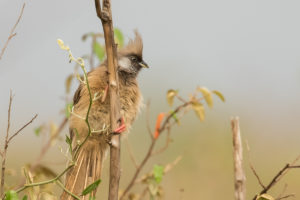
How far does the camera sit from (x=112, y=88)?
110 inches

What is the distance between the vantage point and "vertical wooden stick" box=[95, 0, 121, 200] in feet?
8.90

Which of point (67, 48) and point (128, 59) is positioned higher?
point (128, 59)

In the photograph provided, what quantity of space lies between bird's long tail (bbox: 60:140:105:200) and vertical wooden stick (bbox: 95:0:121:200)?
1119mm

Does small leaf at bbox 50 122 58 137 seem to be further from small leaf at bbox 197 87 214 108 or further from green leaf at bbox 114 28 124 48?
small leaf at bbox 197 87 214 108

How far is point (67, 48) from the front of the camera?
8.61 ft

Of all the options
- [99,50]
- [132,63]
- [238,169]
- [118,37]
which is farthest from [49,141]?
[238,169]

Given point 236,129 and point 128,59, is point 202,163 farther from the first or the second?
point 236,129

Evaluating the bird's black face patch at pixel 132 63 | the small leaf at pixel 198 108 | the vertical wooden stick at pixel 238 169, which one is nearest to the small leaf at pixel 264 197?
the vertical wooden stick at pixel 238 169

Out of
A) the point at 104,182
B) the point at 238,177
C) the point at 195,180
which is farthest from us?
the point at 195,180

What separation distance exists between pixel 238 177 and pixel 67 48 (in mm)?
1094

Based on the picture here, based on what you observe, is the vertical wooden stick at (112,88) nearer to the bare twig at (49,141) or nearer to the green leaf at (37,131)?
the bare twig at (49,141)

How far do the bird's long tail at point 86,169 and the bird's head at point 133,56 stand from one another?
868mm

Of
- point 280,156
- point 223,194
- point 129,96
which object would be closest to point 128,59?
point 129,96

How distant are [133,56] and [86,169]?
1.33m
